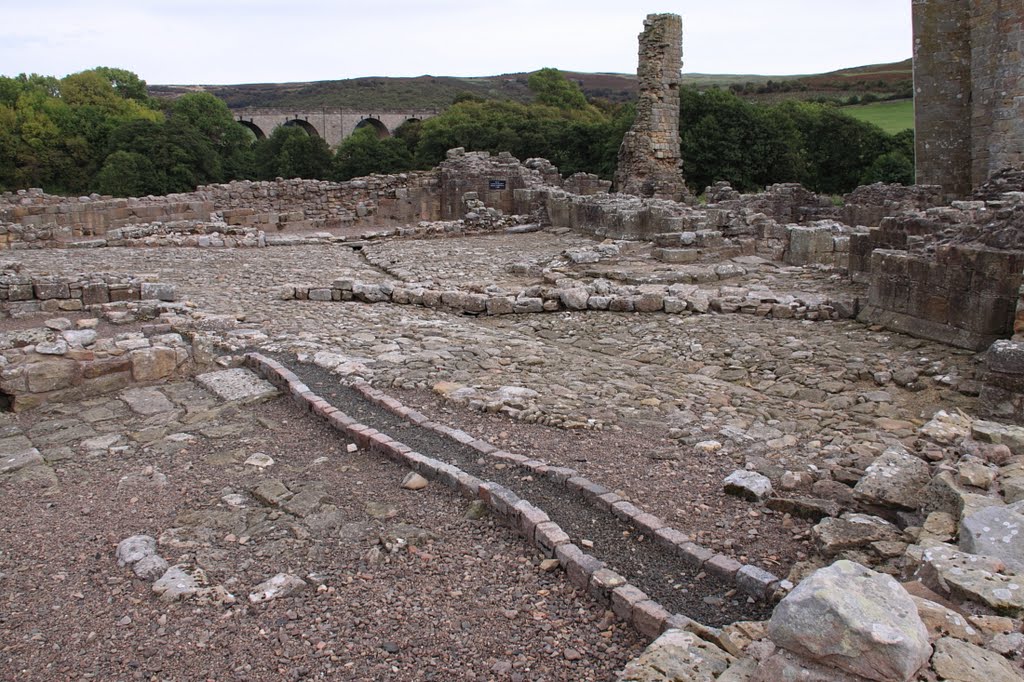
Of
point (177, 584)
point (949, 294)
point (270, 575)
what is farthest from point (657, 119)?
point (177, 584)

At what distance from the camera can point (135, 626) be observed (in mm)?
3973

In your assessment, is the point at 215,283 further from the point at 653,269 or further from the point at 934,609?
the point at 934,609

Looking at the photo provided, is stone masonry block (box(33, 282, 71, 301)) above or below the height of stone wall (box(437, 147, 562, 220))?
below

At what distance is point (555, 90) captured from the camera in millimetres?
71875

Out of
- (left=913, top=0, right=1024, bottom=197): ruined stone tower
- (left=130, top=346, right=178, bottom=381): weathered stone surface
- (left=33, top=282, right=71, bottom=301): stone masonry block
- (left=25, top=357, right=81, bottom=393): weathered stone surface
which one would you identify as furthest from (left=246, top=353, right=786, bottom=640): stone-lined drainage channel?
(left=913, top=0, right=1024, bottom=197): ruined stone tower

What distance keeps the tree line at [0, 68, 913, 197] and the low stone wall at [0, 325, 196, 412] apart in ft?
111

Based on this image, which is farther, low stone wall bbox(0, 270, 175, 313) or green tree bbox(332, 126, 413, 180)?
green tree bbox(332, 126, 413, 180)

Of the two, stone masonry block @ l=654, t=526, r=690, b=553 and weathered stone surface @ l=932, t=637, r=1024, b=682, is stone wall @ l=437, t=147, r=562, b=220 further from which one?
weathered stone surface @ l=932, t=637, r=1024, b=682

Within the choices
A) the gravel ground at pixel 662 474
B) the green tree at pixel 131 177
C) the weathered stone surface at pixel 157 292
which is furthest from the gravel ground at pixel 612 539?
the green tree at pixel 131 177

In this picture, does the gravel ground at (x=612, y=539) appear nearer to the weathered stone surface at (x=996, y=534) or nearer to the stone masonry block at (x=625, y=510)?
the stone masonry block at (x=625, y=510)

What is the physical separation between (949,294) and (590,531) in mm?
5366

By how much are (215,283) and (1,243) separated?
7.98m

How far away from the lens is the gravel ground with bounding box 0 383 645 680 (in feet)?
12.2

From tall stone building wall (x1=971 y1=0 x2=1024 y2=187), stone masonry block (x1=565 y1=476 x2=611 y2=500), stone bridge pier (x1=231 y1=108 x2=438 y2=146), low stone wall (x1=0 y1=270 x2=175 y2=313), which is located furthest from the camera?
stone bridge pier (x1=231 y1=108 x2=438 y2=146)
